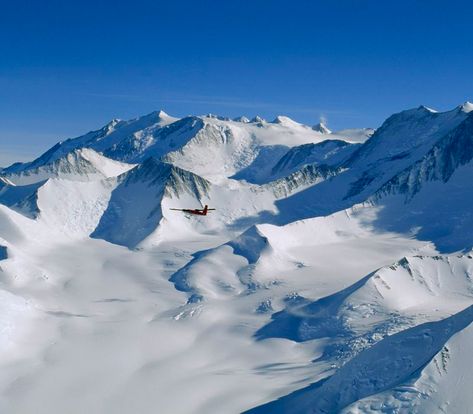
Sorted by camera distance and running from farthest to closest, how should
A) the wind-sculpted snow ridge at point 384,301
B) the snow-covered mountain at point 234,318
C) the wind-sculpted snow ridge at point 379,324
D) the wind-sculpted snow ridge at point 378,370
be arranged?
the wind-sculpted snow ridge at point 384,301, the snow-covered mountain at point 234,318, the wind-sculpted snow ridge at point 379,324, the wind-sculpted snow ridge at point 378,370

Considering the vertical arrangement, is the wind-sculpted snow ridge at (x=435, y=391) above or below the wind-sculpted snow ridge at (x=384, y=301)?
below

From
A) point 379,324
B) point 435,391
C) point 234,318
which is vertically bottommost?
point 435,391

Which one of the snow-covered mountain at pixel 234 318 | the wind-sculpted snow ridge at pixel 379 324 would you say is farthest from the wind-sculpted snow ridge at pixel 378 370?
the snow-covered mountain at pixel 234 318

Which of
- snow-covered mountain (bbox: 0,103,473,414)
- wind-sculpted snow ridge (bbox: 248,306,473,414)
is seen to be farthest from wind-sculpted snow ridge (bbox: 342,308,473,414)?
wind-sculpted snow ridge (bbox: 248,306,473,414)

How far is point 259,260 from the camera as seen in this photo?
155 metres

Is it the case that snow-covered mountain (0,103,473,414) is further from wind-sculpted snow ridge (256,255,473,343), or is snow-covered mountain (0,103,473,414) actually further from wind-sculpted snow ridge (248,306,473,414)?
wind-sculpted snow ridge (256,255,473,343)

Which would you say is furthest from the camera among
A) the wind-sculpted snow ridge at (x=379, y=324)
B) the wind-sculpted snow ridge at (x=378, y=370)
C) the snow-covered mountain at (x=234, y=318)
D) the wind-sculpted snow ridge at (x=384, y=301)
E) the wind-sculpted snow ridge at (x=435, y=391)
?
the wind-sculpted snow ridge at (x=384, y=301)

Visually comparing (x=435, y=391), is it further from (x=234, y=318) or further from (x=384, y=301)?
(x=234, y=318)

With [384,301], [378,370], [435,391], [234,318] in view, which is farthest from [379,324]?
[435,391]

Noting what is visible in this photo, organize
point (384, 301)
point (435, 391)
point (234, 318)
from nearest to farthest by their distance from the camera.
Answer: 1. point (435, 391)
2. point (384, 301)
3. point (234, 318)

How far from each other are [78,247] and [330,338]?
97757mm

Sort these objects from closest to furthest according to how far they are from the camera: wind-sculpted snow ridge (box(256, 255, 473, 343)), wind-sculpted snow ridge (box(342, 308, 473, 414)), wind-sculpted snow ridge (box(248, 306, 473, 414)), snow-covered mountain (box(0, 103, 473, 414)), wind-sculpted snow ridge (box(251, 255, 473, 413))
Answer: wind-sculpted snow ridge (box(342, 308, 473, 414))
wind-sculpted snow ridge (box(248, 306, 473, 414))
wind-sculpted snow ridge (box(251, 255, 473, 413))
snow-covered mountain (box(0, 103, 473, 414))
wind-sculpted snow ridge (box(256, 255, 473, 343))

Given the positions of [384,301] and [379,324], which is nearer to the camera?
[379,324]

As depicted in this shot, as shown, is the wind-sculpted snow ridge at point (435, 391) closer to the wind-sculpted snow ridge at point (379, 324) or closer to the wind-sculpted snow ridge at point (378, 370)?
the wind-sculpted snow ridge at point (378, 370)
